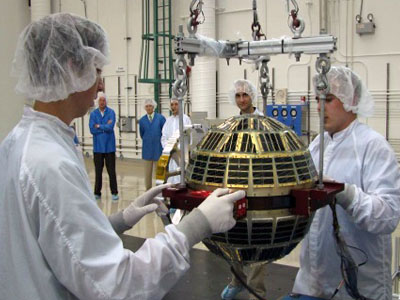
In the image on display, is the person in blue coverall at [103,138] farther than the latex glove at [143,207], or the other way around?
the person in blue coverall at [103,138]

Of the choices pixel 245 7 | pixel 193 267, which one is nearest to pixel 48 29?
pixel 193 267

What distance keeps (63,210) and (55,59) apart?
422mm

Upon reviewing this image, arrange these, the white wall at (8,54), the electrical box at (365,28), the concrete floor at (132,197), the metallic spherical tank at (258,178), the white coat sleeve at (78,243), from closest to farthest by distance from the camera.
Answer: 1. the white coat sleeve at (78,243)
2. the metallic spherical tank at (258,178)
3. the concrete floor at (132,197)
4. the electrical box at (365,28)
5. the white wall at (8,54)

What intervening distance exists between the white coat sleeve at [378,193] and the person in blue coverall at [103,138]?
14.8ft

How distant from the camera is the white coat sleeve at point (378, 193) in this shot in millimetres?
1697

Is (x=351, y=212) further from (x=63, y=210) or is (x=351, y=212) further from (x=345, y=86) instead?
(x=63, y=210)

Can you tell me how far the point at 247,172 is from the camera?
137cm

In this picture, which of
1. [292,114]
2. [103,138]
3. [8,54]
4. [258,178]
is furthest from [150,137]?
[8,54]

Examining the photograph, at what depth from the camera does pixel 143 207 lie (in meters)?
1.67

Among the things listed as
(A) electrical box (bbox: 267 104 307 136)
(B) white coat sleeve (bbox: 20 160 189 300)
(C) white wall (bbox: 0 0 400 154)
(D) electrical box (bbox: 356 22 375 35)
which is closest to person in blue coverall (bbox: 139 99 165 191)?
(C) white wall (bbox: 0 0 400 154)

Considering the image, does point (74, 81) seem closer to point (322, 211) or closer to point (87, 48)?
point (87, 48)

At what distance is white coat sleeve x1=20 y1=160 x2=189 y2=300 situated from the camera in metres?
1.05

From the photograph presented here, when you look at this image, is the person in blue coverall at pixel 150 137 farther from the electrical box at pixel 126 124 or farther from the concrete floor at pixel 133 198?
the electrical box at pixel 126 124

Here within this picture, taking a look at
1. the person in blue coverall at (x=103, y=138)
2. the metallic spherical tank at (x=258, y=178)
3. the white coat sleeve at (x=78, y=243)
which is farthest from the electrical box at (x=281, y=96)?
the white coat sleeve at (x=78, y=243)
